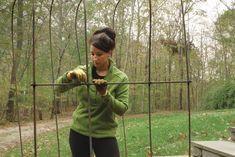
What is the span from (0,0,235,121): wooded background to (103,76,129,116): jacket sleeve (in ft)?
21.9

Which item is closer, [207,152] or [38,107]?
[207,152]

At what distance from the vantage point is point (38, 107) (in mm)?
16438

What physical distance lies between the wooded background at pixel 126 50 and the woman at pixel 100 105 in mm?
6579

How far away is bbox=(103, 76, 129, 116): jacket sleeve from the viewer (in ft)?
6.20

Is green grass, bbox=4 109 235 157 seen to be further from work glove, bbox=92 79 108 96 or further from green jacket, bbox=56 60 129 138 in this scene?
work glove, bbox=92 79 108 96

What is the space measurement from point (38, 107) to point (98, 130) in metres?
14.7

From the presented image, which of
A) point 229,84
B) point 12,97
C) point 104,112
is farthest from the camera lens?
point 229,84

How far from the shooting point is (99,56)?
79.7 inches

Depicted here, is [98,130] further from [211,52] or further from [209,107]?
[211,52]

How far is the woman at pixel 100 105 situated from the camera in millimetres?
2004

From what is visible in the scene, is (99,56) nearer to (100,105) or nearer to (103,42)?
(103,42)

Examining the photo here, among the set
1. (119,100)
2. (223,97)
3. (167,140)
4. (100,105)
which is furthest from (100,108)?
(223,97)

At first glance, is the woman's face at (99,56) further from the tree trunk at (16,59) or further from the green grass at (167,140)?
the tree trunk at (16,59)

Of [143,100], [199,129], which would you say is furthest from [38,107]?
[199,129]
